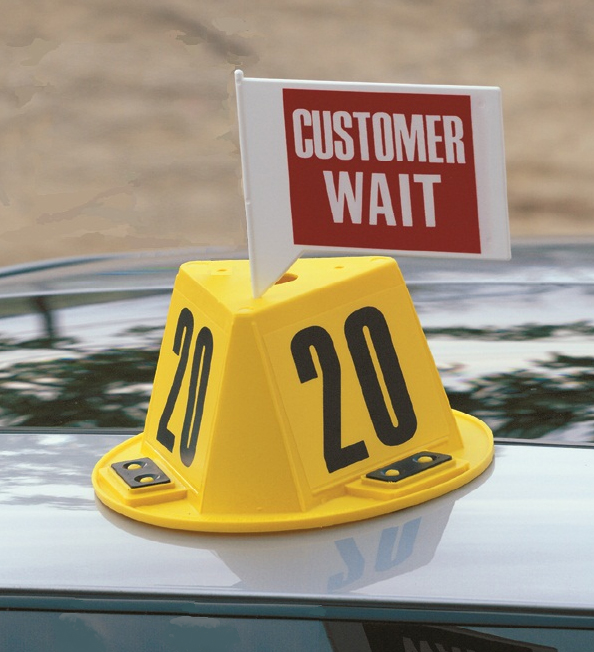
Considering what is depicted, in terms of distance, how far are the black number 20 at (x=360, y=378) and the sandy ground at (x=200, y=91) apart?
28.9 ft

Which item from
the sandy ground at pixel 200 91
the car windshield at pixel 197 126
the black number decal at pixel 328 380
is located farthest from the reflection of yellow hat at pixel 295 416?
the sandy ground at pixel 200 91

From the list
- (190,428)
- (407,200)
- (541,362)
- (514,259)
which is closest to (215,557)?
(190,428)

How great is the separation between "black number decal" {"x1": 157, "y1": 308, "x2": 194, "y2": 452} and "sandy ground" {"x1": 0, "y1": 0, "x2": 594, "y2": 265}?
28.7ft

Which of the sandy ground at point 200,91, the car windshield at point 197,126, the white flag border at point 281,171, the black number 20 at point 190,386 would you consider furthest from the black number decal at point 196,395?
the sandy ground at point 200,91

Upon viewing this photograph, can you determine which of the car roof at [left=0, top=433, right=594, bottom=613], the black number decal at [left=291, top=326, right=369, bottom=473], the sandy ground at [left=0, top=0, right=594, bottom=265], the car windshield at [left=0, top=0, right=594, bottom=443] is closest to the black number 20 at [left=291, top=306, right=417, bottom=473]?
the black number decal at [left=291, top=326, right=369, bottom=473]

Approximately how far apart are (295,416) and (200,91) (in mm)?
12020

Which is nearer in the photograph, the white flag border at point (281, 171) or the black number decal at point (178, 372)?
the white flag border at point (281, 171)

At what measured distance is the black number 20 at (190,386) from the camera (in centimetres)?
151

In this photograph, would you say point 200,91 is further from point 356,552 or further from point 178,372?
→ point 356,552

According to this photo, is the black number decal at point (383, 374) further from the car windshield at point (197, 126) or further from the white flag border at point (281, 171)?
the car windshield at point (197, 126)

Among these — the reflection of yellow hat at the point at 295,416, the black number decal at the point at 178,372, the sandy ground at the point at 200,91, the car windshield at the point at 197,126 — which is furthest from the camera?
the sandy ground at the point at 200,91

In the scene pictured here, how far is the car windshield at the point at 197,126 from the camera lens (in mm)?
2594

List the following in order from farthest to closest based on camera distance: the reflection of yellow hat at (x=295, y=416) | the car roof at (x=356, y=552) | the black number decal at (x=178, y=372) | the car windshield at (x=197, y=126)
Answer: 1. the car windshield at (x=197, y=126)
2. the black number decal at (x=178, y=372)
3. the reflection of yellow hat at (x=295, y=416)
4. the car roof at (x=356, y=552)

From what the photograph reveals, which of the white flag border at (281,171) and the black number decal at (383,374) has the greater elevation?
the white flag border at (281,171)
